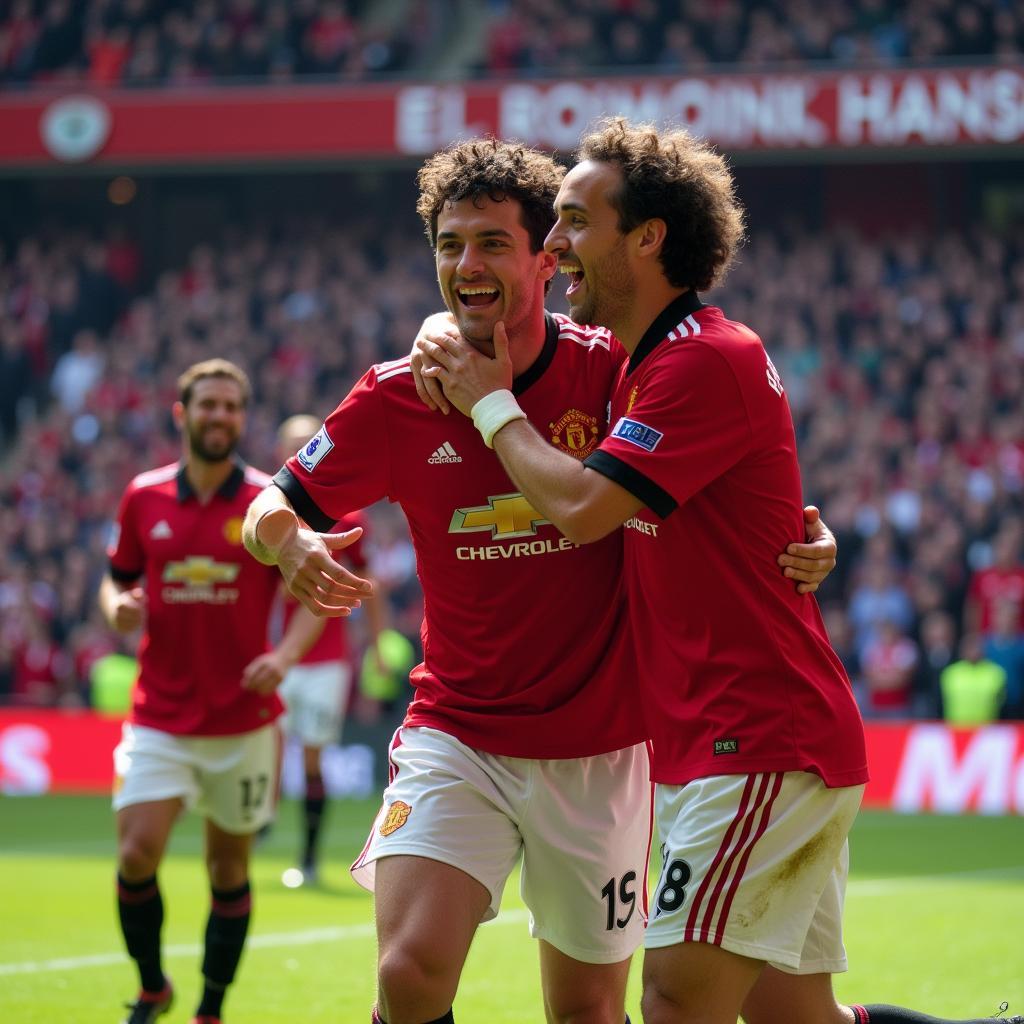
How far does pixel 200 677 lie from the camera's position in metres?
7.23

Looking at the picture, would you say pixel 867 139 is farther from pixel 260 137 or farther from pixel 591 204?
pixel 591 204

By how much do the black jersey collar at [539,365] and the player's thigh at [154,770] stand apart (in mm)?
2836

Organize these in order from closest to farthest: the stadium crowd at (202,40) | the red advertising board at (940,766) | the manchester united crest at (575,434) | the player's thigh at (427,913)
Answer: the player's thigh at (427,913) → the manchester united crest at (575,434) → the red advertising board at (940,766) → the stadium crowd at (202,40)

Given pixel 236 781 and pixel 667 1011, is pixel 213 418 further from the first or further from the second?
pixel 667 1011

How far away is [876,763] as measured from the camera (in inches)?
583

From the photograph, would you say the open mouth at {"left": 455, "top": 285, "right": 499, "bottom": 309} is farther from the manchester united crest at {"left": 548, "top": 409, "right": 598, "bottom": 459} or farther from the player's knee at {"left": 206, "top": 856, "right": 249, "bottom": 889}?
the player's knee at {"left": 206, "top": 856, "right": 249, "bottom": 889}

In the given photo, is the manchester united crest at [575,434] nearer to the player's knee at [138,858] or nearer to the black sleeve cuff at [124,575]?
the player's knee at [138,858]

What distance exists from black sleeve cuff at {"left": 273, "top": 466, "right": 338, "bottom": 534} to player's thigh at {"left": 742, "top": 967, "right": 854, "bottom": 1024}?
1686 mm

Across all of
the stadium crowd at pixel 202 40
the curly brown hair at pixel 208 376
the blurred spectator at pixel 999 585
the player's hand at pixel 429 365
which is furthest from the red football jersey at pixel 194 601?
the stadium crowd at pixel 202 40

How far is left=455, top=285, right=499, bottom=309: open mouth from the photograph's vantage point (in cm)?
481

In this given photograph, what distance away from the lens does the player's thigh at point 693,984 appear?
13.2 ft

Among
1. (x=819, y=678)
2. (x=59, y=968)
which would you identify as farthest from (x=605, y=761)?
(x=59, y=968)

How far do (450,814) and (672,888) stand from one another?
0.74 metres

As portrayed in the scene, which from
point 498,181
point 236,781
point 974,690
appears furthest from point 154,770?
point 974,690
